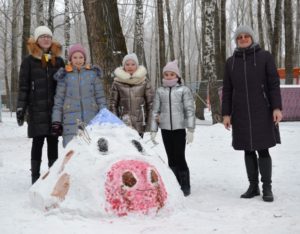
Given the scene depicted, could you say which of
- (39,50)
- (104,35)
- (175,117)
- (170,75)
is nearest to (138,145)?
(175,117)

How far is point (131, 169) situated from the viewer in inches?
166

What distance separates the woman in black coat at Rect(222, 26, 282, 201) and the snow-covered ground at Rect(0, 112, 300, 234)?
1.30 ft

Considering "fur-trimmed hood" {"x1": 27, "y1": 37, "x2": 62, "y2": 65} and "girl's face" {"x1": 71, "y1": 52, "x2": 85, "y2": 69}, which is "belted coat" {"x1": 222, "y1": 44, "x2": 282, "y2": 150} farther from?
"fur-trimmed hood" {"x1": 27, "y1": 37, "x2": 62, "y2": 65}

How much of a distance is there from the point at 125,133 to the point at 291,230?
69.4 inches

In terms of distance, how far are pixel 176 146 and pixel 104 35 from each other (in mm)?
3456

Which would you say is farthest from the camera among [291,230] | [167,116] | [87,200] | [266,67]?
[167,116]

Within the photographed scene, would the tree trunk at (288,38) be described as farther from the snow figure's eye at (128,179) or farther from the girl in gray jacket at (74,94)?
the snow figure's eye at (128,179)

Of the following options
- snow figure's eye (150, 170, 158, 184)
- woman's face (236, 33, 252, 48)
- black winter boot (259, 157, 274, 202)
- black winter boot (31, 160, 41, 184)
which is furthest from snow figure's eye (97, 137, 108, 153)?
woman's face (236, 33, 252, 48)

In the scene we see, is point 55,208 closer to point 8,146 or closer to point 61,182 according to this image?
point 61,182

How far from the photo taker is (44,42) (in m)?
5.40

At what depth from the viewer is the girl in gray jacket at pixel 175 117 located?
5.23m

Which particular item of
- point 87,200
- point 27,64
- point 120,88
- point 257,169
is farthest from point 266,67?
point 27,64

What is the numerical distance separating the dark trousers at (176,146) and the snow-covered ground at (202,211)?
389 millimetres

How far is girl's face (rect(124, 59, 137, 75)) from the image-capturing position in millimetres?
5223
